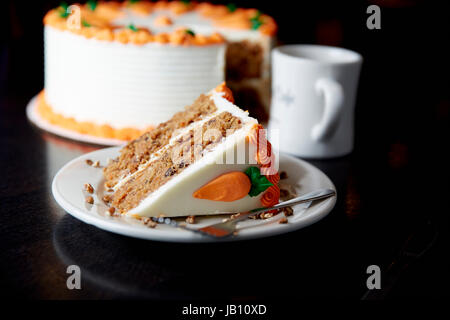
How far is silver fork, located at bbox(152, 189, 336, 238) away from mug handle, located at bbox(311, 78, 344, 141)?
0.44m

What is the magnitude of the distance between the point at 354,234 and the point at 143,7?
1.31m

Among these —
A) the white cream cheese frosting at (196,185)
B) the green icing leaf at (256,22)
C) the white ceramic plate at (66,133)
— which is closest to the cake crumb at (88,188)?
the white cream cheese frosting at (196,185)

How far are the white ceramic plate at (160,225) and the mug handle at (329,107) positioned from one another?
0.25 meters

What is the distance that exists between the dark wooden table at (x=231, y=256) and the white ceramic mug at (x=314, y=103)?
23 cm

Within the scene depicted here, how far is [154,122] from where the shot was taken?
172cm

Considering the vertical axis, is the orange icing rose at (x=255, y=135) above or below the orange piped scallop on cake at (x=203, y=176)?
above

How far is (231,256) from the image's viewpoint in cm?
104

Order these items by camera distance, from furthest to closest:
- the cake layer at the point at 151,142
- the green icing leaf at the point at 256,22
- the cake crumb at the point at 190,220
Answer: the green icing leaf at the point at 256,22 → the cake layer at the point at 151,142 → the cake crumb at the point at 190,220

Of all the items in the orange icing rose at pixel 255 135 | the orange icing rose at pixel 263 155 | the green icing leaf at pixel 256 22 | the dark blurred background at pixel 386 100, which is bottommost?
the dark blurred background at pixel 386 100

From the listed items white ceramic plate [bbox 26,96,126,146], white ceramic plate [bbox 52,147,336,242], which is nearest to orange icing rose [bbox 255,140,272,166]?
white ceramic plate [bbox 52,147,336,242]

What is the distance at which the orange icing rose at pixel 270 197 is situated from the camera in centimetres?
110

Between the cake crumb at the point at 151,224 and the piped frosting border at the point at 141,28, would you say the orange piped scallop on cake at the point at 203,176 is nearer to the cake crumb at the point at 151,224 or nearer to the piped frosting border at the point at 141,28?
the cake crumb at the point at 151,224

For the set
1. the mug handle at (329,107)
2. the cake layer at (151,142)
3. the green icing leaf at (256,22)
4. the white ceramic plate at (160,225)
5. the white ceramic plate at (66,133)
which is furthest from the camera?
the green icing leaf at (256,22)

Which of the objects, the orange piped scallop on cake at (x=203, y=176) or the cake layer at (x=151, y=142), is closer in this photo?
the orange piped scallop on cake at (x=203, y=176)
